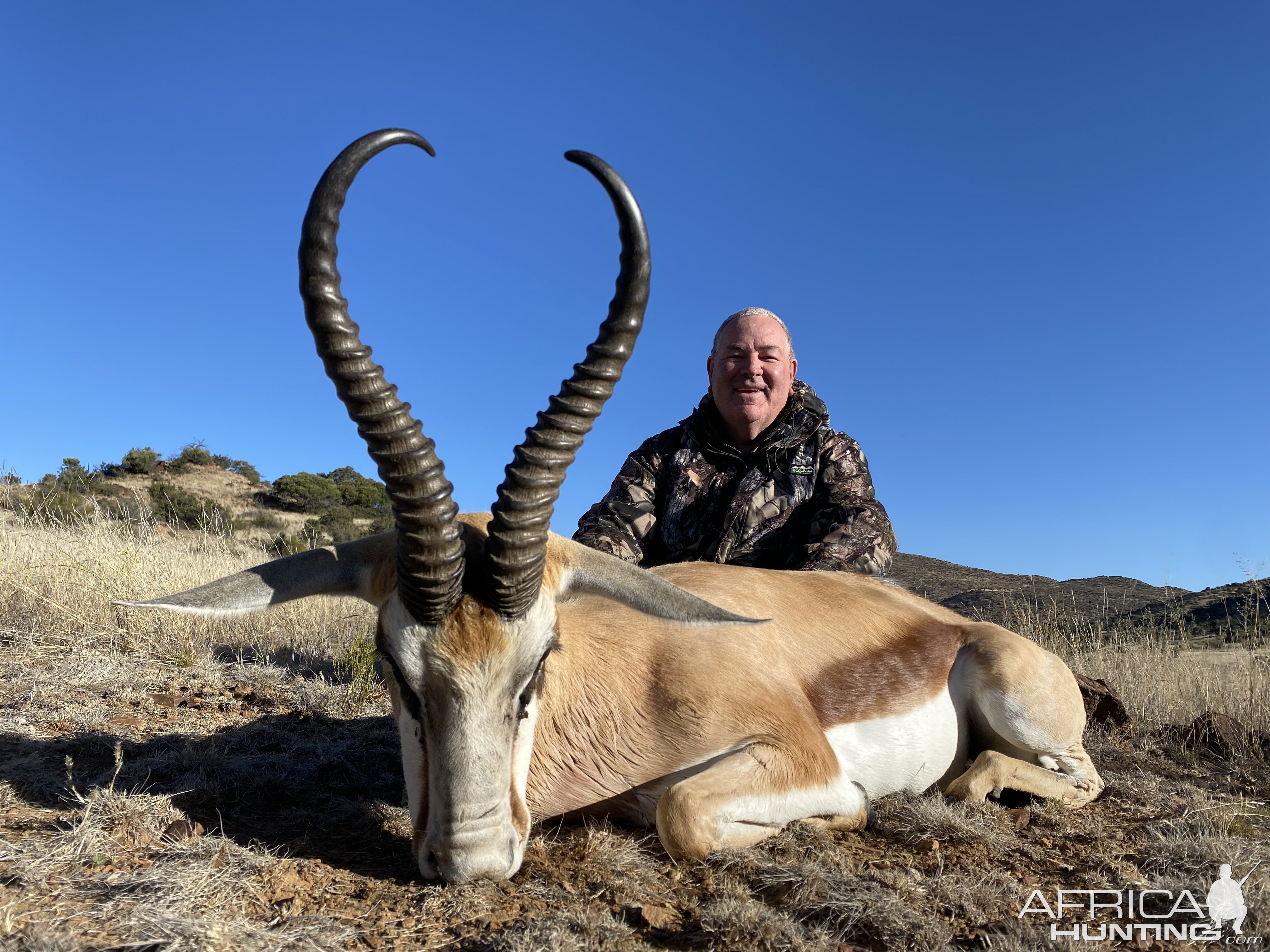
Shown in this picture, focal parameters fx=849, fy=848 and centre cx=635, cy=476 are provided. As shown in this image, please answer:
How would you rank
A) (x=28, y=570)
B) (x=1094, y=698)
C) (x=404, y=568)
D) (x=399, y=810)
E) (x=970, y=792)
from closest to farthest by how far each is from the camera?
(x=404, y=568) → (x=399, y=810) → (x=970, y=792) → (x=1094, y=698) → (x=28, y=570)

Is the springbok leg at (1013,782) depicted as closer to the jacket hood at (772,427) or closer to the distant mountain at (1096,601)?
the distant mountain at (1096,601)

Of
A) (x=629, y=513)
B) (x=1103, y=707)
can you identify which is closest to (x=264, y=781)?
(x=629, y=513)

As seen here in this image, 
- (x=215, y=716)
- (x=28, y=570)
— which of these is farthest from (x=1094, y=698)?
(x=28, y=570)

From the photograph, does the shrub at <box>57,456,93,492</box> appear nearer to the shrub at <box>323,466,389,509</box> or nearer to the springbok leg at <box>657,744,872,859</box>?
the shrub at <box>323,466,389,509</box>

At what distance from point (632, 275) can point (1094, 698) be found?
228 inches

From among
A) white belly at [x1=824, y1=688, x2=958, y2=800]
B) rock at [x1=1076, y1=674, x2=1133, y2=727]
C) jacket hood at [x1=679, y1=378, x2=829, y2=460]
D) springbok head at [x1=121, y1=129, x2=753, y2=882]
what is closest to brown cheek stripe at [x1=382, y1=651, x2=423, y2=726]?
springbok head at [x1=121, y1=129, x2=753, y2=882]

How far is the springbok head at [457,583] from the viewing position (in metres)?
2.98

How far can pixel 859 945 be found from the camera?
286cm

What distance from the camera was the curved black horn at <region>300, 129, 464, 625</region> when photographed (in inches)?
117

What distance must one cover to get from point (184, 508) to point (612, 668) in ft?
81.8

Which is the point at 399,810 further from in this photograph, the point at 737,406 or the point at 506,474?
the point at 737,406

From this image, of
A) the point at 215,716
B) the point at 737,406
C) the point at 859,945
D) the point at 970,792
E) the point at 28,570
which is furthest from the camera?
the point at 28,570

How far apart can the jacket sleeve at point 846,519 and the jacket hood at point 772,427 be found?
237mm

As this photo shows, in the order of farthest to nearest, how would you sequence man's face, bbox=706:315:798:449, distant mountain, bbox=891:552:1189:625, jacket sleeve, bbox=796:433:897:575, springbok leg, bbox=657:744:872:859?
1. distant mountain, bbox=891:552:1189:625
2. man's face, bbox=706:315:798:449
3. jacket sleeve, bbox=796:433:897:575
4. springbok leg, bbox=657:744:872:859
